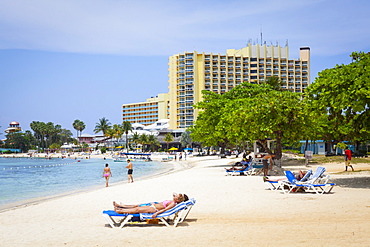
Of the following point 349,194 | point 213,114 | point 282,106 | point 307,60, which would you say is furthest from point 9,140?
point 349,194

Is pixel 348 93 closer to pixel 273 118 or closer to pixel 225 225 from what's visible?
pixel 225 225

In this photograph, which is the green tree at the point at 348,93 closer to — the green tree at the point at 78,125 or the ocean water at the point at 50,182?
the ocean water at the point at 50,182

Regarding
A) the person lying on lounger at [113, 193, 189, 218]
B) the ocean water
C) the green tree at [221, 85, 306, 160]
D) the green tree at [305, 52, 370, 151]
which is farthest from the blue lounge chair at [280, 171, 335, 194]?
the green tree at [221, 85, 306, 160]

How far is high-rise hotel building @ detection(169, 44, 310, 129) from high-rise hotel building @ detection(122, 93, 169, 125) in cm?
2321

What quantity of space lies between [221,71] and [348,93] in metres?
128

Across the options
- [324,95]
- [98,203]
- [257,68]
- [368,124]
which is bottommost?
[98,203]

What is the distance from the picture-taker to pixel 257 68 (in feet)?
480

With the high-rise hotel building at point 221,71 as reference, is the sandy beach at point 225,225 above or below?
below

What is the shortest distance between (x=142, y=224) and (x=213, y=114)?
32.1 metres

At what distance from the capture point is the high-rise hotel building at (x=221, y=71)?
13862cm

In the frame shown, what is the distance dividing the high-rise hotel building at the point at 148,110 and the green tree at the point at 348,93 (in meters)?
146

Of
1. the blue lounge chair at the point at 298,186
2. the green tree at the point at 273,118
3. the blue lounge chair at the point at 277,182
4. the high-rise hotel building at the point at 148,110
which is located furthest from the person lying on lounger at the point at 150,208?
the high-rise hotel building at the point at 148,110

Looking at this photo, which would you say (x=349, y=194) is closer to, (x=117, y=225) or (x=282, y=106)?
(x=117, y=225)

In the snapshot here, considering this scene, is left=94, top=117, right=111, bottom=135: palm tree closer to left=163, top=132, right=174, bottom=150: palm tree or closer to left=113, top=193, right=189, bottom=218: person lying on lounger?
left=163, top=132, right=174, bottom=150: palm tree
